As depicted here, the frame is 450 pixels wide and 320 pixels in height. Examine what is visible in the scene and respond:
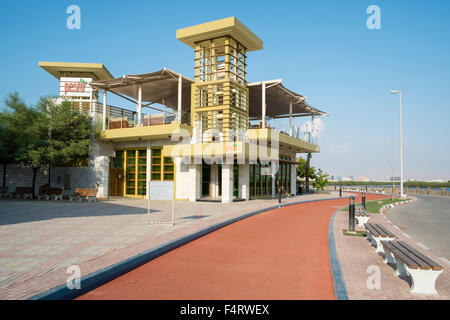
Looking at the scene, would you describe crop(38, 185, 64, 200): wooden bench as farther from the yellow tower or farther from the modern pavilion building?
the yellow tower

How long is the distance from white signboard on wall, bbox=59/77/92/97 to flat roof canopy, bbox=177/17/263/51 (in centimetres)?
1225

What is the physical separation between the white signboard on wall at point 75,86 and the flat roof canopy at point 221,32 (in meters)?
12.2

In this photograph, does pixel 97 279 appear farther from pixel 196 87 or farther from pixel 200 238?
pixel 196 87

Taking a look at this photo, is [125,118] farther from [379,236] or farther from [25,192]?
[379,236]

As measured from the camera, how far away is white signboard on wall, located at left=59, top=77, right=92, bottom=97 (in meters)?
29.9

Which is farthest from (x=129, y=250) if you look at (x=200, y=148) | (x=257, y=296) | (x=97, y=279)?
(x=200, y=148)

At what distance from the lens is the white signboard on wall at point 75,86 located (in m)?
29.9

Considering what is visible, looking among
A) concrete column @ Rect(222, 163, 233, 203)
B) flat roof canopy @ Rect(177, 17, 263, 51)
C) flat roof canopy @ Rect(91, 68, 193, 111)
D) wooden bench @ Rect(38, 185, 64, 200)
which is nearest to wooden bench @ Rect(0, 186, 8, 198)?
wooden bench @ Rect(38, 185, 64, 200)

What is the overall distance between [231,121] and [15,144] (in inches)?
635

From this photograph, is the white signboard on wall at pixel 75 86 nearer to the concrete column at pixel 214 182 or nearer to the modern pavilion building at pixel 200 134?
the modern pavilion building at pixel 200 134

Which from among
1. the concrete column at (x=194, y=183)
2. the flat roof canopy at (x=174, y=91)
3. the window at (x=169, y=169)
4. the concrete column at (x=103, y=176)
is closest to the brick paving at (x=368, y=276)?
the concrete column at (x=194, y=183)

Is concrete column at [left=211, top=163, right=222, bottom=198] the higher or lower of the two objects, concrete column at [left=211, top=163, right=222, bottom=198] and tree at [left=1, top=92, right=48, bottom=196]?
the lower

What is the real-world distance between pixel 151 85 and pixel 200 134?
6324 millimetres

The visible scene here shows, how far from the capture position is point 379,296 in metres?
4.57
